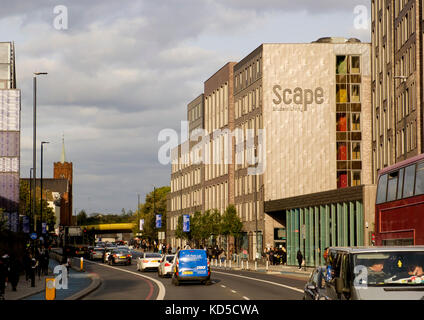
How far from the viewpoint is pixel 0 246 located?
43.2m

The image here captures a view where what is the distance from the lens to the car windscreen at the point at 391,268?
1487cm

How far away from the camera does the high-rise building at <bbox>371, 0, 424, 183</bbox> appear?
208 feet

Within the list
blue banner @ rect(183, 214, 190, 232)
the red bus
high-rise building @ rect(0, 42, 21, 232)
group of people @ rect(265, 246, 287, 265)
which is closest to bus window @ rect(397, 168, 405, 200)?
the red bus

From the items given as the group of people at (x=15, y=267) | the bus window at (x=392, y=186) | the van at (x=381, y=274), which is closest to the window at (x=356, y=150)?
the group of people at (x=15, y=267)

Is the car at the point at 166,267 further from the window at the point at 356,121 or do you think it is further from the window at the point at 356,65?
the window at the point at 356,65

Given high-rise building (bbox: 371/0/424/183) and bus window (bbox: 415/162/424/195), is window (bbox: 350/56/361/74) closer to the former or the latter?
high-rise building (bbox: 371/0/424/183)

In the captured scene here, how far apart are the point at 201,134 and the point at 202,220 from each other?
22.6 m

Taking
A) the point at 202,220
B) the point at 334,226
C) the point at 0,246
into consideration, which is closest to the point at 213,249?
the point at 202,220

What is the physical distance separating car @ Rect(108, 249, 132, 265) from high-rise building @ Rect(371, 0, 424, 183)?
82.5ft

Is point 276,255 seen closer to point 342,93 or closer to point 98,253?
point 98,253

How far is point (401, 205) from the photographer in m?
25.6

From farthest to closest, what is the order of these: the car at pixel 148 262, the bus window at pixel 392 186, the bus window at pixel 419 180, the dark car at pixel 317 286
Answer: the car at pixel 148 262
the bus window at pixel 392 186
the bus window at pixel 419 180
the dark car at pixel 317 286

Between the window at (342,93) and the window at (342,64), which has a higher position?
the window at (342,64)

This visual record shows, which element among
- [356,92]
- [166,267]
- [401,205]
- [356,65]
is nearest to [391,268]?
[401,205]
